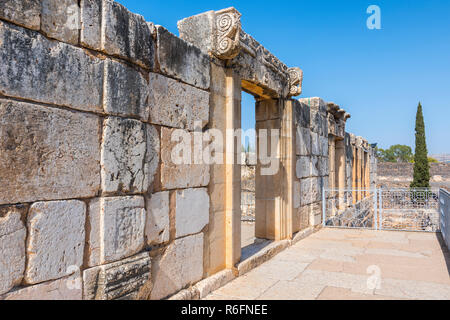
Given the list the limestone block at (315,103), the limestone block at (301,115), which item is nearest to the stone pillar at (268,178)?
the limestone block at (301,115)

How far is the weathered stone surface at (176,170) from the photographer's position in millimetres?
3332

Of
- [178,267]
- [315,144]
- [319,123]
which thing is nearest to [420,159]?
[319,123]

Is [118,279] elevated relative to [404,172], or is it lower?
lower

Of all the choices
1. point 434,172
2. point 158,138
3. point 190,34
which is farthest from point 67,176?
point 434,172

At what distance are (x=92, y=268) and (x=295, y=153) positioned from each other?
15.7ft

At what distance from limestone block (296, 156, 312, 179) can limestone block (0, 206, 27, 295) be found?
17.4 feet

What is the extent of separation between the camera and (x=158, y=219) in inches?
126

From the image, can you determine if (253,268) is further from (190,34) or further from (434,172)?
(434,172)

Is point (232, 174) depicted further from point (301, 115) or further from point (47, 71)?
A: point (301, 115)

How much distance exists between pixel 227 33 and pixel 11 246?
3091 millimetres

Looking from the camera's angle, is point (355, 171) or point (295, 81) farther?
point (355, 171)

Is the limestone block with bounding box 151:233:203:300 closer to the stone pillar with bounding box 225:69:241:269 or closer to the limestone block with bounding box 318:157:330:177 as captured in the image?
the stone pillar with bounding box 225:69:241:269

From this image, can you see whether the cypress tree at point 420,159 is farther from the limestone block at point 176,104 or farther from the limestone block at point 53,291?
the limestone block at point 53,291

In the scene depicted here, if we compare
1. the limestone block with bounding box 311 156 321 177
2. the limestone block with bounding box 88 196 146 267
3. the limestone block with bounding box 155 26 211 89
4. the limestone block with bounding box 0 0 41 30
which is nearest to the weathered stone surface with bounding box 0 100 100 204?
the limestone block with bounding box 88 196 146 267
